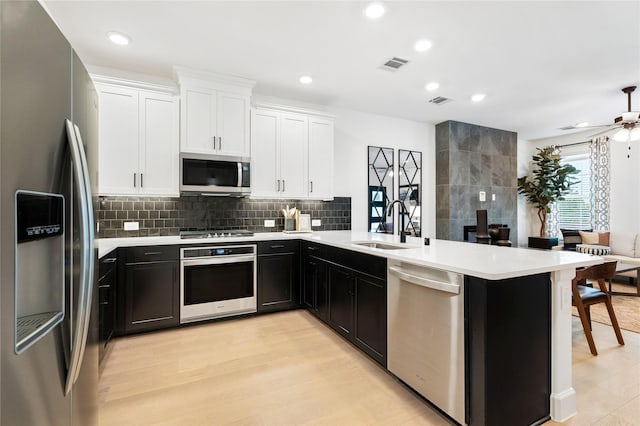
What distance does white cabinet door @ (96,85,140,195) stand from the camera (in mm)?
3129

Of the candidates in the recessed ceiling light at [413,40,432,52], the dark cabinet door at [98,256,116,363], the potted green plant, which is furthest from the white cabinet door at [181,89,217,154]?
the potted green plant

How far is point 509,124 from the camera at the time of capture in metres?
5.82

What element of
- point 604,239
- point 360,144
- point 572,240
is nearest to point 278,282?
point 360,144

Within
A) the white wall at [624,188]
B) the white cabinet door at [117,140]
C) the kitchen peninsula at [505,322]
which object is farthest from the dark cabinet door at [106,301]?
the white wall at [624,188]

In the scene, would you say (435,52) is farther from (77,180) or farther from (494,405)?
(77,180)

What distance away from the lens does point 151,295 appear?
9.97ft

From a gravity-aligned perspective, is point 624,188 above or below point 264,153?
below

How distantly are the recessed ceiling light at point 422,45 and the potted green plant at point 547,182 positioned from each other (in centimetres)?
474

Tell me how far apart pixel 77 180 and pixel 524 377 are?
7.39ft

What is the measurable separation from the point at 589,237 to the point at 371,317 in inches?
211

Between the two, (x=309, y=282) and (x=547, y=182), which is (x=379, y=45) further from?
(x=547, y=182)

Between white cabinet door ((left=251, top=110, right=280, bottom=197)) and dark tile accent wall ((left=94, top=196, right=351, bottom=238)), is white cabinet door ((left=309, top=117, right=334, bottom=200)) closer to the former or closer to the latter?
dark tile accent wall ((left=94, top=196, right=351, bottom=238))

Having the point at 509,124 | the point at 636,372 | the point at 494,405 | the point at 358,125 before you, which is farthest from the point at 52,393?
the point at 509,124

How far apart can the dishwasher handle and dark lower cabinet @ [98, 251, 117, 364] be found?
6.75 ft
